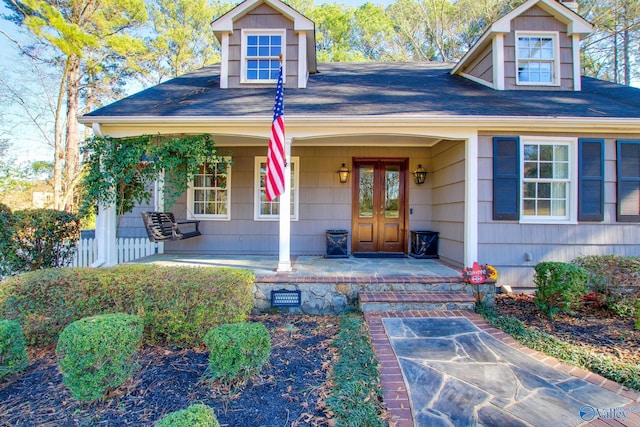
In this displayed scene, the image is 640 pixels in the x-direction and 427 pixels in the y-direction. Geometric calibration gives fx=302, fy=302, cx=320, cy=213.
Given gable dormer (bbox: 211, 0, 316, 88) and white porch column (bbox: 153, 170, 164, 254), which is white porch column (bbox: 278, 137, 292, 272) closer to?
gable dormer (bbox: 211, 0, 316, 88)

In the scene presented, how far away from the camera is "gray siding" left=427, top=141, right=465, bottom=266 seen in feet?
16.9

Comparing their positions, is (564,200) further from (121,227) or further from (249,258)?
(121,227)

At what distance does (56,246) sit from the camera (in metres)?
4.98

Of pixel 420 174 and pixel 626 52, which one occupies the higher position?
pixel 626 52

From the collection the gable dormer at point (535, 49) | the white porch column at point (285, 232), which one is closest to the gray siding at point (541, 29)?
the gable dormer at point (535, 49)

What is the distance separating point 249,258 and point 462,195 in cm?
410

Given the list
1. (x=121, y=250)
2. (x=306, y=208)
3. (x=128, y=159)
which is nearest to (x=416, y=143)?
(x=306, y=208)

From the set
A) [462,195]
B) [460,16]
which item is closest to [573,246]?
[462,195]

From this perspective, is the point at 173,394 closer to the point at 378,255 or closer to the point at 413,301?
the point at 413,301

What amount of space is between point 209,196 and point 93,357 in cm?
475

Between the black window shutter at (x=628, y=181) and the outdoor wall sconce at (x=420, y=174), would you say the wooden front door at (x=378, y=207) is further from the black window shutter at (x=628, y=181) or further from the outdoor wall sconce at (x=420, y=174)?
the black window shutter at (x=628, y=181)

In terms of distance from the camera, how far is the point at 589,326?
373 centimetres

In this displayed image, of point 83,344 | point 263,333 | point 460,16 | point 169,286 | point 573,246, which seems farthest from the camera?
point 460,16

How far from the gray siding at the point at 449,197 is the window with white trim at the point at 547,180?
36.8 inches
